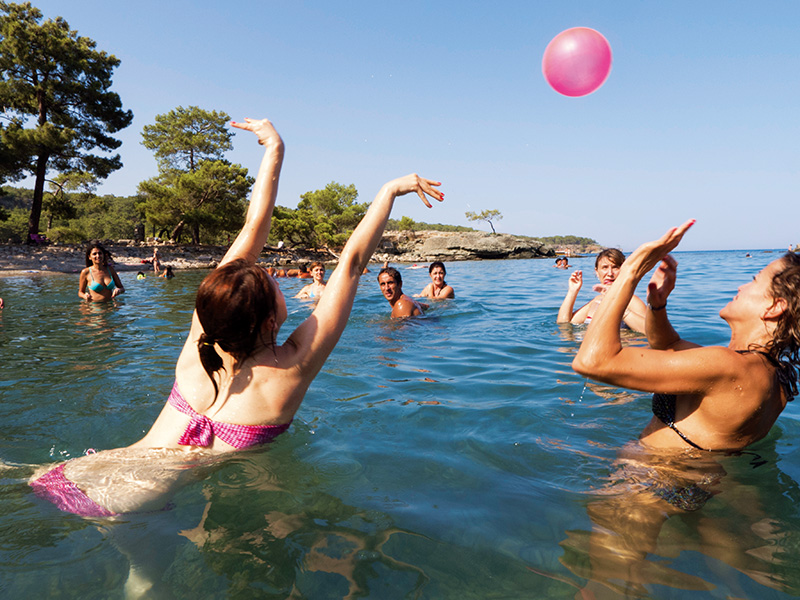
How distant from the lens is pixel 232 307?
7.16ft

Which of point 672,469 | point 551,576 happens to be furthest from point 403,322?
point 551,576

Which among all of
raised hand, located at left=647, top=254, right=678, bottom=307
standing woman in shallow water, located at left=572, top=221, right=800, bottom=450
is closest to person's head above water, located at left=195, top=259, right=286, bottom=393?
standing woman in shallow water, located at left=572, top=221, right=800, bottom=450

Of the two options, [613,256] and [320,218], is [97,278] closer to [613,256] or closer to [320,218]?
[613,256]

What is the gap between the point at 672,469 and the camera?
2.73 meters

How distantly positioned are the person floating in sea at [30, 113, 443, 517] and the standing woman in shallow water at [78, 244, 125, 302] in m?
8.93

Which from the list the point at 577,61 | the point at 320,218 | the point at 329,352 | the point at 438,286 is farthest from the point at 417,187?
the point at 320,218

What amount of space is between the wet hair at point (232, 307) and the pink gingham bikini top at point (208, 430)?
1.28 feet

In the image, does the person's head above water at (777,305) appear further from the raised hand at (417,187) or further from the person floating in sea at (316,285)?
the person floating in sea at (316,285)

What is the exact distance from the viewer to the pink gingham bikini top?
2.63 metres

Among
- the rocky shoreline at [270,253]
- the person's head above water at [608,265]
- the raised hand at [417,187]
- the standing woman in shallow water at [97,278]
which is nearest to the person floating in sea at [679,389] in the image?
the raised hand at [417,187]

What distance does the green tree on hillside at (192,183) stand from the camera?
1353 inches

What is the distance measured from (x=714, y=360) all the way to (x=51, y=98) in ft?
111

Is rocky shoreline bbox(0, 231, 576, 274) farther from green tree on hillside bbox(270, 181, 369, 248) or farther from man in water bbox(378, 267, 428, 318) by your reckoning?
man in water bbox(378, 267, 428, 318)

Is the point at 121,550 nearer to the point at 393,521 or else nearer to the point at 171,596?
the point at 171,596
